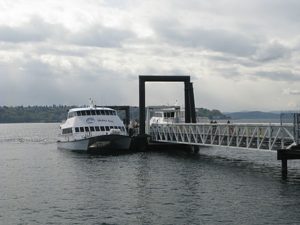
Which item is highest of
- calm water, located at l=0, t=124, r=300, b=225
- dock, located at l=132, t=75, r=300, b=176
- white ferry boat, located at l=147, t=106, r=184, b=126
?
white ferry boat, located at l=147, t=106, r=184, b=126

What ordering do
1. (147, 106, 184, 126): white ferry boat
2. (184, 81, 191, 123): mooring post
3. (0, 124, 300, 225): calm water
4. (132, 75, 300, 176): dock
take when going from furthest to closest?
(147, 106, 184, 126): white ferry boat, (184, 81, 191, 123): mooring post, (132, 75, 300, 176): dock, (0, 124, 300, 225): calm water

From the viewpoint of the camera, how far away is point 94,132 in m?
71.4

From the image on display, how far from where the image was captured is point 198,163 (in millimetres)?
52781

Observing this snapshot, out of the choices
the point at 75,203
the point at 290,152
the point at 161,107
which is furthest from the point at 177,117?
the point at 75,203

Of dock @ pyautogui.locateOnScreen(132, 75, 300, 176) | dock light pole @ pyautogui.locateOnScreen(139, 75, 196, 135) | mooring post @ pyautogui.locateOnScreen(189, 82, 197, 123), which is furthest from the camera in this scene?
dock light pole @ pyautogui.locateOnScreen(139, 75, 196, 135)

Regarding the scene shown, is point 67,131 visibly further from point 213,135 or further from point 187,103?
point 213,135

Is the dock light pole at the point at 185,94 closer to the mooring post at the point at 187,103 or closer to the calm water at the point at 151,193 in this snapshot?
the mooring post at the point at 187,103

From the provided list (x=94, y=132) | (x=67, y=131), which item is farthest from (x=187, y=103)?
(x=67, y=131)

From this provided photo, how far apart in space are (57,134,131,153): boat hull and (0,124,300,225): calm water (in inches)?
567

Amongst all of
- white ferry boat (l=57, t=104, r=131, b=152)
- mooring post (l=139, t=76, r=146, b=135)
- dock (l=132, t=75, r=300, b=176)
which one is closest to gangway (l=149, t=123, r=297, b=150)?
dock (l=132, t=75, r=300, b=176)

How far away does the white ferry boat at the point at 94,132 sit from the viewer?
6812cm

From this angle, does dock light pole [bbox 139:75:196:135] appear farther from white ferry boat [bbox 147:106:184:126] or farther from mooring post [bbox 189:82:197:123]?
white ferry boat [bbox 147:106:184:126]

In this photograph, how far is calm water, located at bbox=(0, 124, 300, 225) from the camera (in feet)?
87.1

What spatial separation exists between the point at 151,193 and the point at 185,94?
42.5 meters
